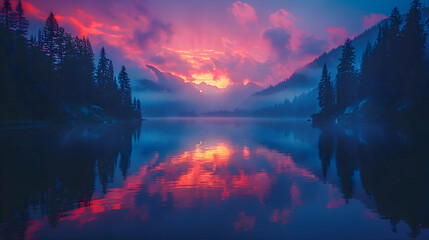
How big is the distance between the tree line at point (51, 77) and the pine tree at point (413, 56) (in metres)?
87.9

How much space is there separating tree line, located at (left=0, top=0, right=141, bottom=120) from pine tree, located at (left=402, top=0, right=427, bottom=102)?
288 feet

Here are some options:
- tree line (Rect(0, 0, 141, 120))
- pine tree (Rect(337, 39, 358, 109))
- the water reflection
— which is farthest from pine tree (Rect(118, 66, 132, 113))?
the water reflection

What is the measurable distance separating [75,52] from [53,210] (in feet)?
329

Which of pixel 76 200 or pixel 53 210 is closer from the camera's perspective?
pixel 53 210

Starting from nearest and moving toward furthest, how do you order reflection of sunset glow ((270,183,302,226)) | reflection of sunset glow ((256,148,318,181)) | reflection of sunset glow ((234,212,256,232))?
1. reflection of sunset glow ((234,212,256,232))
2. reflection of sunset glow ((270,183,302,226))
3. reflection of sunset glow ((256,148,318,181))

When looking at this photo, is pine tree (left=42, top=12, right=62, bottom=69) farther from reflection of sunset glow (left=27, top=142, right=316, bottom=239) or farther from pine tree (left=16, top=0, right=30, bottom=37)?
reflection of sunset glow (left=27, top=142, right=316, bottom=239)

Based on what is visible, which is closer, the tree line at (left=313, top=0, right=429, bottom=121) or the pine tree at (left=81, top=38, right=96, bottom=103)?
the tree line at (left=313, top=0, right=429, bottom=121)

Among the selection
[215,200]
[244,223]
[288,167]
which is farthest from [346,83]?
[244,223]

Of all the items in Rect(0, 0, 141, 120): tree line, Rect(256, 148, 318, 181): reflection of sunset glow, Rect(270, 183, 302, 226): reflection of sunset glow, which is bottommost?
Rect(270, 183, 302, 226): reflection of sunset glow

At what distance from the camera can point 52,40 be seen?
294ft

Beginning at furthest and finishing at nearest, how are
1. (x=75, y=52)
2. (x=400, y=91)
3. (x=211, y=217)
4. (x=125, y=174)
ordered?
(x=75, y=52), (x=400, y=91), (x=125, y=174), (x=211, y=217)

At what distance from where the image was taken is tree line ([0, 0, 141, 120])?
2486 inches

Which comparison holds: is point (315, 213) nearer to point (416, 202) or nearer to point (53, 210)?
point (416, 202)

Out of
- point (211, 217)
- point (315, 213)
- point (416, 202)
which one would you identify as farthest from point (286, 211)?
point (416, 202)
